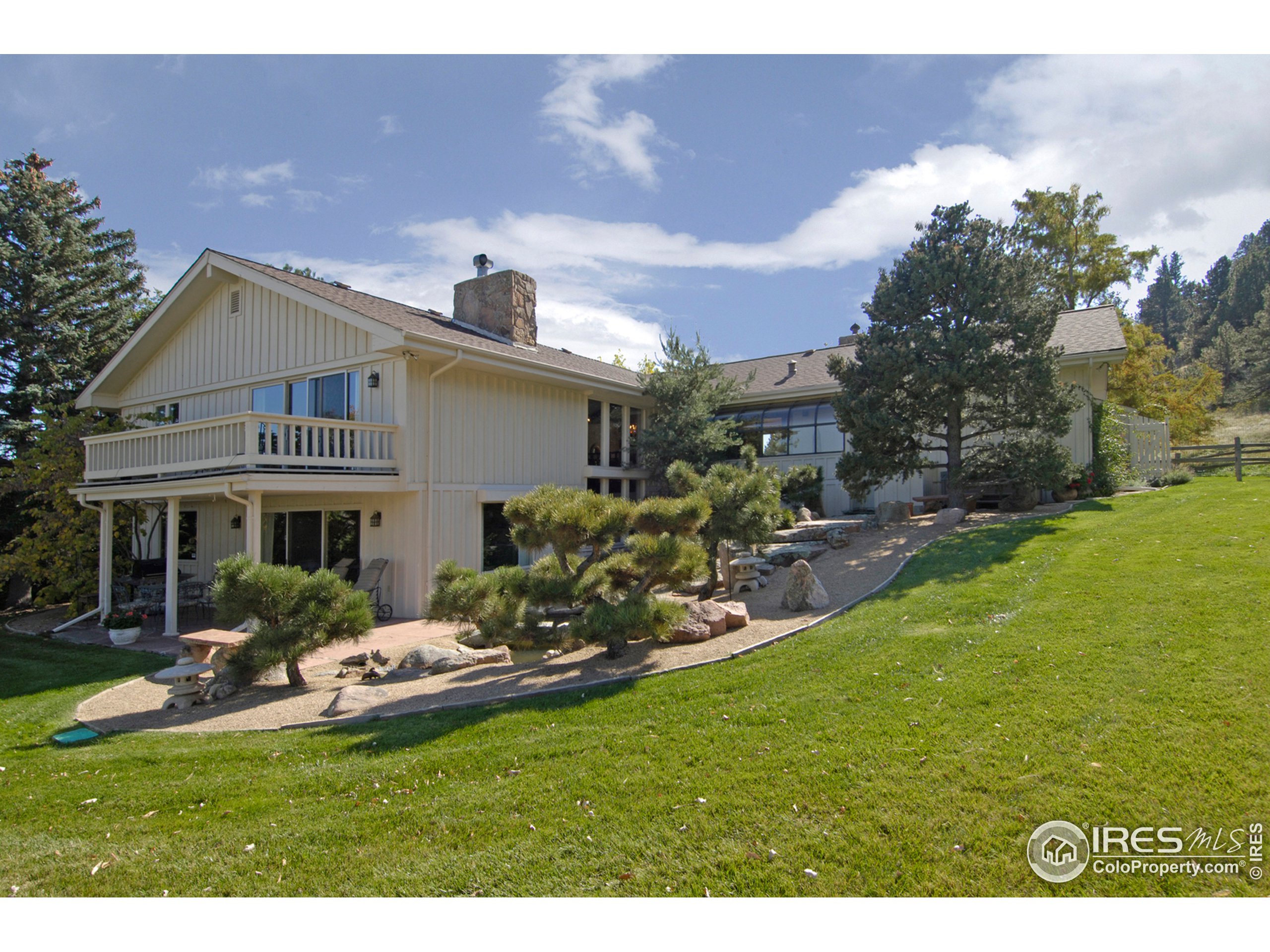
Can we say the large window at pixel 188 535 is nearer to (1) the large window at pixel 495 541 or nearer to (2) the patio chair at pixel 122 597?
(2) the patio chair at pixel 122 597

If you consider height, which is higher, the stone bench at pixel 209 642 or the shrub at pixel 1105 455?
the shrub at pixel 1105 455

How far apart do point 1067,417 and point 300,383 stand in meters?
14.6

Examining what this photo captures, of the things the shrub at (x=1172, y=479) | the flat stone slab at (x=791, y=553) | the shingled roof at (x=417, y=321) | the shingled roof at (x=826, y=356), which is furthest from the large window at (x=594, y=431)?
the shrub at (x=1172, y=479)

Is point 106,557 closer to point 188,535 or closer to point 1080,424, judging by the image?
point 188,535

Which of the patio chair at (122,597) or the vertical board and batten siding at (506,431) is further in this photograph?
the patio chair at (122,597)

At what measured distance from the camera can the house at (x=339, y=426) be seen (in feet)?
35.2

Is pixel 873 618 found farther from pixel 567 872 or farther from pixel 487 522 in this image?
pixel 487 522

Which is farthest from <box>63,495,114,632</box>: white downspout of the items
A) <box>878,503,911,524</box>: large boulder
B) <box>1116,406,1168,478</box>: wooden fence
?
<box>1116,406,1168,478</box>: wooden fence

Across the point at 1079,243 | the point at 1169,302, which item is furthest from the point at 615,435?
the point at 1169,302

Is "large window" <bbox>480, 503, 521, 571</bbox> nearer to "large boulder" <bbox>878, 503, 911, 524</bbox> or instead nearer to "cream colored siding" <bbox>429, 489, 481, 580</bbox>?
"cream colored siding" <bbox>429, 489, 481, 580</bbox>

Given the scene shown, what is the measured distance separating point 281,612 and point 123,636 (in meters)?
5.50

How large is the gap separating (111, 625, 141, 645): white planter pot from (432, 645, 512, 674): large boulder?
6319 mm

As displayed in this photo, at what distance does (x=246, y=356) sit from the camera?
13.7 m

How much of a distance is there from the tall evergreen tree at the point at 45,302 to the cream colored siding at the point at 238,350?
1.99m
